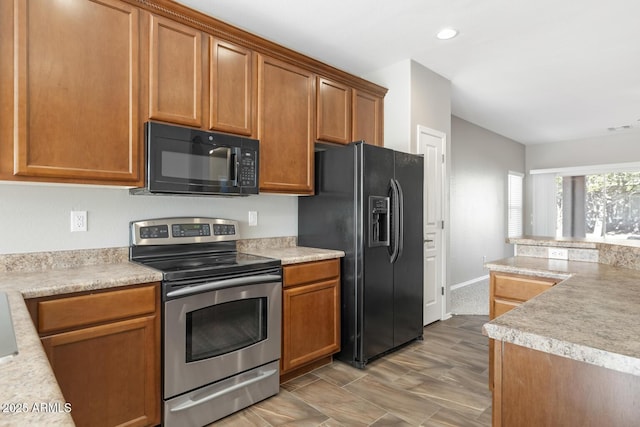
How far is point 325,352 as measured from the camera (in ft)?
8.68

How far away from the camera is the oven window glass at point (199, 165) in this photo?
6.84 feet

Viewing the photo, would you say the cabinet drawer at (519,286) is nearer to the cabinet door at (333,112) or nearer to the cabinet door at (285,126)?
the cabinet door at (285,126)

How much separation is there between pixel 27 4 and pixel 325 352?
2.60 meters

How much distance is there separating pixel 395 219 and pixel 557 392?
6.48 ft

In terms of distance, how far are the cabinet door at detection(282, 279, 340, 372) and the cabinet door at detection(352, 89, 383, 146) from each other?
4.56 ft

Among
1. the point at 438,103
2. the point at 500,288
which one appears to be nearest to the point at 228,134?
the point at 500,288

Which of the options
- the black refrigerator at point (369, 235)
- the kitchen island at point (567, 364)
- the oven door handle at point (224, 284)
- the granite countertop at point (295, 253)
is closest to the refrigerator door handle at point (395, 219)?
the black refrigerator at point (369, 235)

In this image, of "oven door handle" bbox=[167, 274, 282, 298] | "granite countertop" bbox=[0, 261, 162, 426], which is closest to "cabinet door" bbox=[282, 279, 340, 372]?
"oven door handle" bbox=[167, 274, 282, 298]

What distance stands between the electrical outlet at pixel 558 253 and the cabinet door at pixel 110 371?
2.43m

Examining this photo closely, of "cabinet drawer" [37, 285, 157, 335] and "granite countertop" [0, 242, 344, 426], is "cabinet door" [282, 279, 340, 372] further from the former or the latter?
"cabinet drawer" [37, 285, 157, 335]

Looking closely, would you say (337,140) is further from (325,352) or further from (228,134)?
(325,352)

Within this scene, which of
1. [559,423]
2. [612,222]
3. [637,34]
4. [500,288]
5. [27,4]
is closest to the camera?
[559,423]

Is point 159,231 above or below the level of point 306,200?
below

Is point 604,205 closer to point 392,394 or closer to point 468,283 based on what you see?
point 468,283
